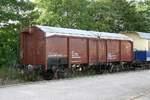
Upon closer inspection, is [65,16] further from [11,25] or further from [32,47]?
[32,47]

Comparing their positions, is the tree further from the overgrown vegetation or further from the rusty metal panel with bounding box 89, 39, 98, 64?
the rusty metal panel with bounding box 89, 39, 98, 64

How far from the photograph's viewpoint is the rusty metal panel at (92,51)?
26656mm

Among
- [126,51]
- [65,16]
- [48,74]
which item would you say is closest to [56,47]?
[48,74]

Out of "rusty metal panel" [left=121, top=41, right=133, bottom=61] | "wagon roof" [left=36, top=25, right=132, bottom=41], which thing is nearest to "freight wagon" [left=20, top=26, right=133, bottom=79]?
"wagon roof" [left=36, top=25, right=132, bottom=41]

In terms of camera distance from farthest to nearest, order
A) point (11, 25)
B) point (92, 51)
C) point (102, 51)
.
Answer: point (102, 51) < point (92, 51) < point (11, 25)

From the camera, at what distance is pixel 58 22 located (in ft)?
110

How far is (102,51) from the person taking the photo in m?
28.5

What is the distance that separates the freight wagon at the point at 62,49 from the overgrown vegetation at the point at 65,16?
5.14 ft

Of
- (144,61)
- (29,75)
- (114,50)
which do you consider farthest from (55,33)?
(144,61)

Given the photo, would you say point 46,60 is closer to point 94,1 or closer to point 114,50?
point 114,50

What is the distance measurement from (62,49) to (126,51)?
392 inches

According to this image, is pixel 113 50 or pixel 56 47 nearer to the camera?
pixel 56 47

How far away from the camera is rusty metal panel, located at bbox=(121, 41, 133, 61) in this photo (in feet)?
103

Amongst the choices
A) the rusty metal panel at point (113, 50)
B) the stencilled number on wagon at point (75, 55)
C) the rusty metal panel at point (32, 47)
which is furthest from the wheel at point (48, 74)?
the rusty metal panel at point (113, 50)
